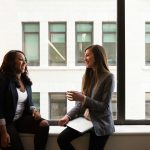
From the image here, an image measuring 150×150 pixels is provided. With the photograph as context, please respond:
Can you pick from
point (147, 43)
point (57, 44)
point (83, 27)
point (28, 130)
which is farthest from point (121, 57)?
point (28, 130)

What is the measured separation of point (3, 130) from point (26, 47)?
124cm

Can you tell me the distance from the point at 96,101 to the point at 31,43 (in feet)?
4.27

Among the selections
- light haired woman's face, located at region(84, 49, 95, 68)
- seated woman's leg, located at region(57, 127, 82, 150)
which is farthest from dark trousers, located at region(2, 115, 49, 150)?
light haired woman's face, located at region(84, 49, 95, 68)

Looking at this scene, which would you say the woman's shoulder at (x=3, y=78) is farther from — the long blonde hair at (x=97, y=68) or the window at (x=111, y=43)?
the window at (x=111, y=43)

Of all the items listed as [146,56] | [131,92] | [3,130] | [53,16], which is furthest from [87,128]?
[53,16]

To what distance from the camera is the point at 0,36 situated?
3.27 metres

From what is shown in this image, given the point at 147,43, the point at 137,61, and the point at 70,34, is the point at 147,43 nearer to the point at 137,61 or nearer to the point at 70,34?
the point at 137,61

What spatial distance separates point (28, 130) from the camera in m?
2.68

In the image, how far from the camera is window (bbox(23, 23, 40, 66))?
3336mm

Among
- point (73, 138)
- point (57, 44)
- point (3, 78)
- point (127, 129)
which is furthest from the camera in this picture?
point (57, 44)

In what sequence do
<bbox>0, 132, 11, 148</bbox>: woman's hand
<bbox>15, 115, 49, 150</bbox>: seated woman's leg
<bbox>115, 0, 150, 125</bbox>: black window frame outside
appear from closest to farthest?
<bbox>0, 132, 11, 148</bbox>: woman's hand
<bbox>15, 115, 49, 150</bbox>: seated woman's leg
<bbox>115, 0, 150, 125</bbox>: black window frame outside

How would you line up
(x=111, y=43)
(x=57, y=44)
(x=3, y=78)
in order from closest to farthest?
(x=3, y=78) < (x=111, y=43) < (x=57, y=44)

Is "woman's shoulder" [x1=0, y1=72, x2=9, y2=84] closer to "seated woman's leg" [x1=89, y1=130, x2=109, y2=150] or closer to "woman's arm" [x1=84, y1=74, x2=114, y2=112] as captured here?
"woman's arm" [x1=84, y1=74, x2=114, y2=112]

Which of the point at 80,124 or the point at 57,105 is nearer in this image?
the point at 80,124
